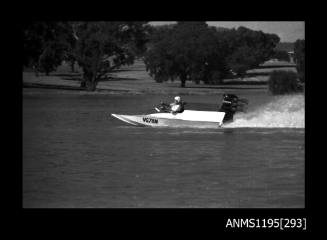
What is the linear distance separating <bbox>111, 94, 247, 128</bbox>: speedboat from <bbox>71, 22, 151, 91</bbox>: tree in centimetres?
4109

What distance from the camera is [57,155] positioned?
2639cm

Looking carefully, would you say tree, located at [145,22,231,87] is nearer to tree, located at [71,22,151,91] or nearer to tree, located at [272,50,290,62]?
tree, located at [71,22,151,91]

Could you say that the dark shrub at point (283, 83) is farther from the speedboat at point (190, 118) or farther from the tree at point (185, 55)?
Answer: the speedboat at point (190, 118)

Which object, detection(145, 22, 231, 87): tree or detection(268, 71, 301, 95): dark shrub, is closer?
detection(268, 71, 301, 95): dark shrub

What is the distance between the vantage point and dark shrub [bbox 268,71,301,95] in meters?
71.7

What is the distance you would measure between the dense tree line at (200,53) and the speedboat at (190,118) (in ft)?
151

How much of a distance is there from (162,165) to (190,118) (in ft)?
32.5

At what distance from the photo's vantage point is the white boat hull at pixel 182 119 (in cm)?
3388

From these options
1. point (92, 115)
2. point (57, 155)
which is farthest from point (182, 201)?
point (92, 115)

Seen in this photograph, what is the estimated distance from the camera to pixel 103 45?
250ft

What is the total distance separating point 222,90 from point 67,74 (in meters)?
14.8

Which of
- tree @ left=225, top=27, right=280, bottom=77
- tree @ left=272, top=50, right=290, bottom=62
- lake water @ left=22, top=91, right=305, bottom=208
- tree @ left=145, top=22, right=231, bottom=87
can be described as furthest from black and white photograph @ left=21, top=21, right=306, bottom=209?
tree @ left=272, top=50, right=290, bottom=62

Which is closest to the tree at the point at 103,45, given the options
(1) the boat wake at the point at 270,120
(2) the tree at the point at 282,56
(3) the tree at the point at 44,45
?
(3) the tree at the point at 44,45

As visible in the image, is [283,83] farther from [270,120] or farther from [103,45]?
[270,120]
